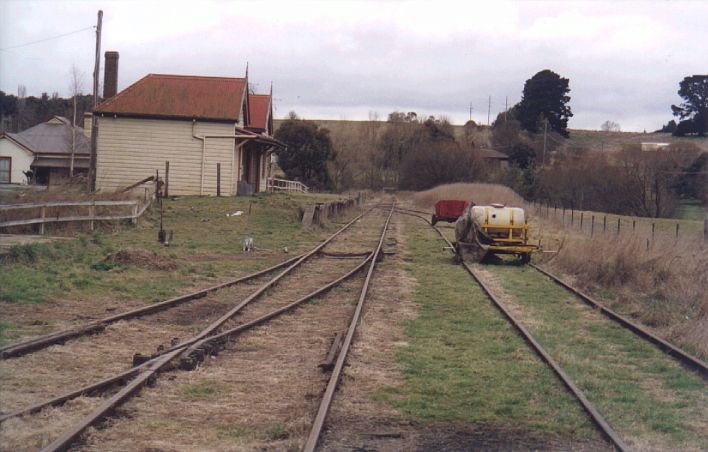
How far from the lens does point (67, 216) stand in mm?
22438

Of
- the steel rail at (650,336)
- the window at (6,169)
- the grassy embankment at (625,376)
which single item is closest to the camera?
the grassy embankment at (625,376)

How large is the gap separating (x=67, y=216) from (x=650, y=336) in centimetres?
1605

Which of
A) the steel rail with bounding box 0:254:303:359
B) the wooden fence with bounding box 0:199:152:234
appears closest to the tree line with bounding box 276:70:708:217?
the wooden fence with bounding box 0:199:152:234

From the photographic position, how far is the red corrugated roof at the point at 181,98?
38.2 m

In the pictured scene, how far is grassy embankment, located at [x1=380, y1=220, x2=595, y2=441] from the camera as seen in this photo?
7.49 metres

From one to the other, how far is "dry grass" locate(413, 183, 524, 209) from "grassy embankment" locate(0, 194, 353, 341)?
1806 cm

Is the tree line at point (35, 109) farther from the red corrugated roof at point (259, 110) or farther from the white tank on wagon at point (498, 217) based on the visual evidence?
the white tank on wagon at point (498, 217)

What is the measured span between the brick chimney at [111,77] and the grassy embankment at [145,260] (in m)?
14.3

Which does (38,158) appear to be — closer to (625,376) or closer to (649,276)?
(649,276)

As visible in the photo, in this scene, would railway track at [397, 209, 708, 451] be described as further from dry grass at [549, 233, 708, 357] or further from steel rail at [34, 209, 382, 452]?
steel rail at [34, 209, 382, 452]

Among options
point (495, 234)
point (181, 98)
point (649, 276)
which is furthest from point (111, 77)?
point (649, 276)

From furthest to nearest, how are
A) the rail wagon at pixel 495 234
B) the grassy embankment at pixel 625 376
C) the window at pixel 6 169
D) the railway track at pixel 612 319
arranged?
1. the window at pixel 6 169
2. the rail wagon at pixel 495 234
3. the grassy embankment at pixel 625 376
4. the railway track at pixel 612 319

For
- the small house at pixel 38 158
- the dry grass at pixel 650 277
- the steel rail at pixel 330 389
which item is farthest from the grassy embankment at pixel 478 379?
the small house at pixel 38 158

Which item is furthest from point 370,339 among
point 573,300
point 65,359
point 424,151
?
point 424,151
